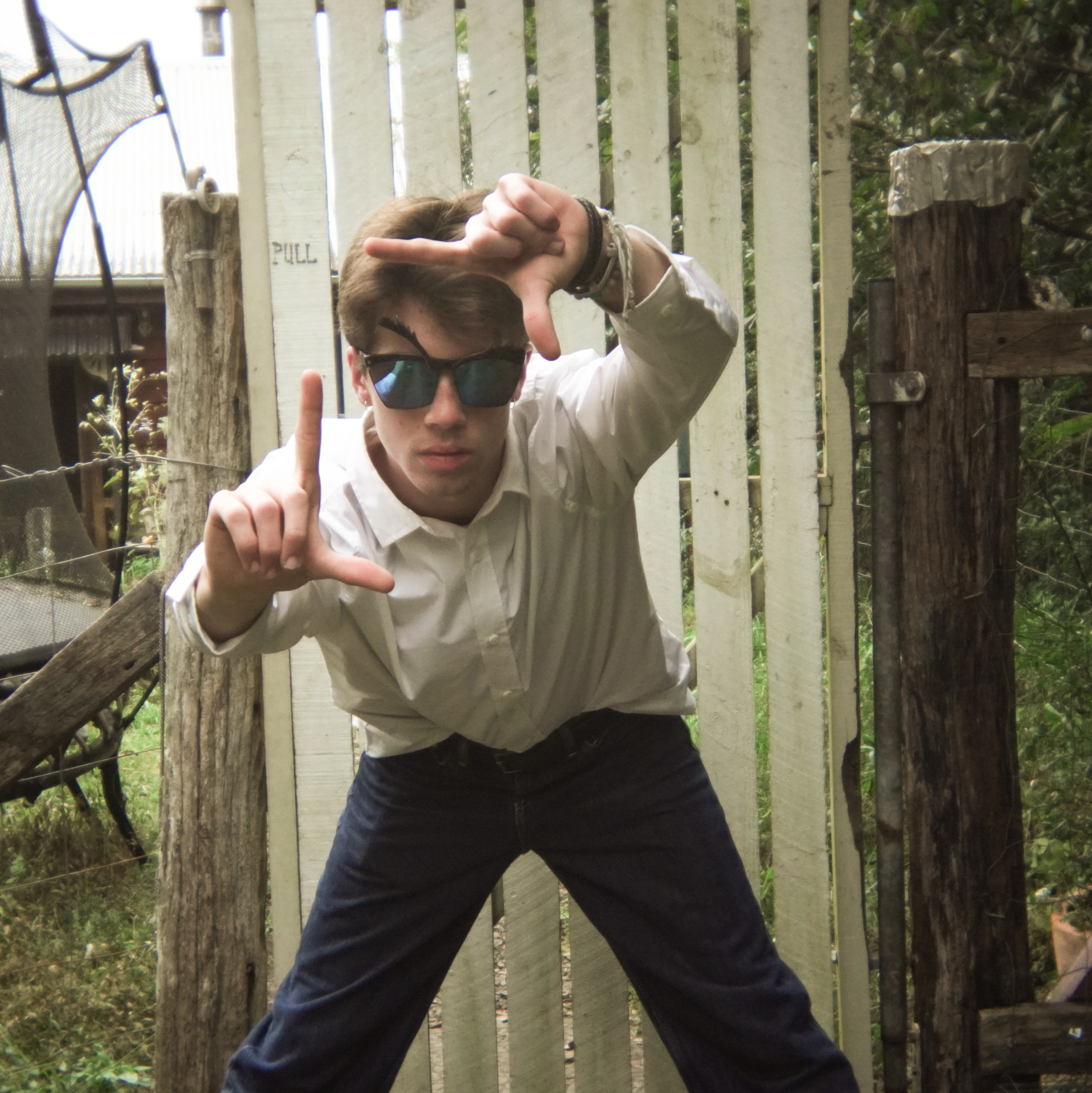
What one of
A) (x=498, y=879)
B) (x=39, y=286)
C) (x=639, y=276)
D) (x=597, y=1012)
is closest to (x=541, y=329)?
(x=639, y=276)

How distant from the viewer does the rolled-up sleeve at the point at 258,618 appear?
72.3 inches

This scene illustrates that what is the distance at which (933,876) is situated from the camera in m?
2.52

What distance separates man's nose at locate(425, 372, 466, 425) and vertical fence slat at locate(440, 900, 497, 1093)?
4.84 feet

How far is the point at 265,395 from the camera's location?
2855 mm

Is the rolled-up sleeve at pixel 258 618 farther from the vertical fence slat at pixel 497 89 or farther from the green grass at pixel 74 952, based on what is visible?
the green grass at pixel 74 952

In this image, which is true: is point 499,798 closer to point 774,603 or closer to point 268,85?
point 774,603

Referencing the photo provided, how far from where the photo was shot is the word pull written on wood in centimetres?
284

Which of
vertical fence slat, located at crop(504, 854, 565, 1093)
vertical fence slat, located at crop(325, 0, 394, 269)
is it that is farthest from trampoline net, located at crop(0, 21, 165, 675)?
vertical fence slat, located at crop(504, 854, 565, 1093)

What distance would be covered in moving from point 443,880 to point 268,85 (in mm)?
1899

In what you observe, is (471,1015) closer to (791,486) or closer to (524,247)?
(791,486)

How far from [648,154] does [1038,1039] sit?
86.0 inches

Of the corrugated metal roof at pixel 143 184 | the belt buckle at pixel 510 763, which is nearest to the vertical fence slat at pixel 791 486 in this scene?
the belt buckle at pixel 510 763

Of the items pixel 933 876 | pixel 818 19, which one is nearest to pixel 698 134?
pixel 818 19

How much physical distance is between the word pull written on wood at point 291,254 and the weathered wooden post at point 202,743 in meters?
0.10
